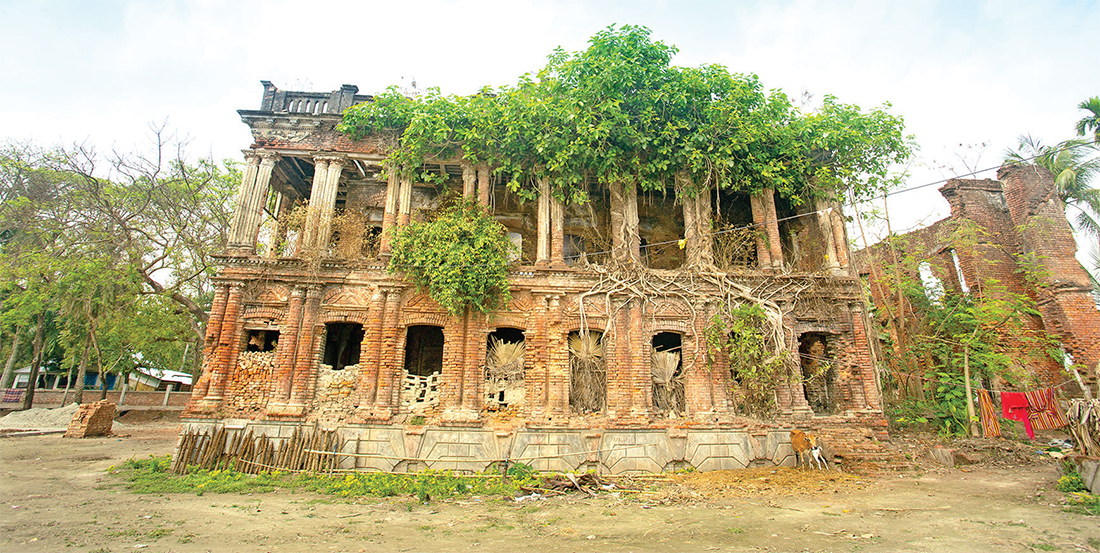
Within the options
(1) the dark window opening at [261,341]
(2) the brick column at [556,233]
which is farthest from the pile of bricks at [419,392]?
(2) the brick column at [556,233]

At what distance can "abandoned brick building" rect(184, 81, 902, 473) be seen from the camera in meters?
11.2

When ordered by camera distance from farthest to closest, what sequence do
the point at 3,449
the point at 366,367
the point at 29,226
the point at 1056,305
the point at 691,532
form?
the point at 29,226 < the point at 1056,305 < the point at 3,449 < the point at 366,367 < the point at 691,532

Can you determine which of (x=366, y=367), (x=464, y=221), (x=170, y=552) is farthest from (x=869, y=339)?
(x=170, y=552)

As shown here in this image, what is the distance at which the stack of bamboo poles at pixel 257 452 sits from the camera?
1025cm

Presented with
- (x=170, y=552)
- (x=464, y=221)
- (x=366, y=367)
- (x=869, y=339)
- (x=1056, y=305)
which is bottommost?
(x=170, y=552)

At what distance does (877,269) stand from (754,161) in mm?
8192

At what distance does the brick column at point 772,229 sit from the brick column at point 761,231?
49 millimetres

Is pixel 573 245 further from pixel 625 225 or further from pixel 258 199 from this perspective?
pixel 258 199

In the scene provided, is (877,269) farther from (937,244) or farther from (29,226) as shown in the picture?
(29,226)

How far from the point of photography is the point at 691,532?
6648 millimetres

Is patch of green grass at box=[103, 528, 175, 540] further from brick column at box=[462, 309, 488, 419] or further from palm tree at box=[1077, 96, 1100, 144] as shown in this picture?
palm tree at box=[1077, 96, 1100, 144]

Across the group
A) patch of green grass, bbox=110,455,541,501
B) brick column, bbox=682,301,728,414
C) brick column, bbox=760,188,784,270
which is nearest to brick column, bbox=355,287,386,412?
patch of green grass, bbox=110,455,541,501

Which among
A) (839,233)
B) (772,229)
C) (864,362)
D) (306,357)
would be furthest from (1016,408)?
(306,357)

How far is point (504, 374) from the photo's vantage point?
39.1 ft
